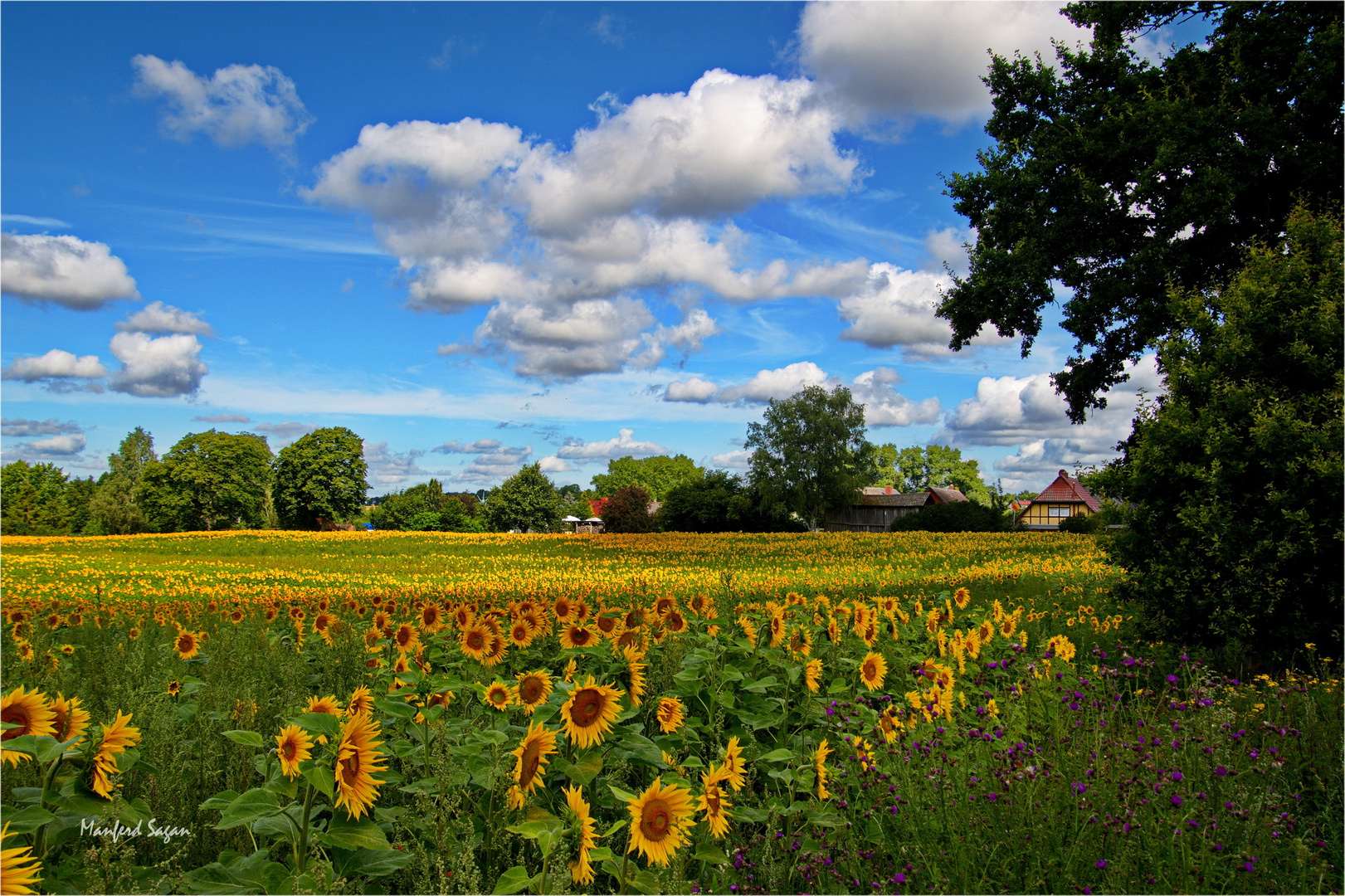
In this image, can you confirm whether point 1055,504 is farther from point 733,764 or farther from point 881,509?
point 733,764

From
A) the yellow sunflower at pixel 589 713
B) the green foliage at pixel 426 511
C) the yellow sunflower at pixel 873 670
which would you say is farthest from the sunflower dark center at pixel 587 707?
the green foliage at pixel 426 511

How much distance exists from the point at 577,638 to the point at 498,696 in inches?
36.1

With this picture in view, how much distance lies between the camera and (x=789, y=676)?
12.5 feet

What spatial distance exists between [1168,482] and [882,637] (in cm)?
328

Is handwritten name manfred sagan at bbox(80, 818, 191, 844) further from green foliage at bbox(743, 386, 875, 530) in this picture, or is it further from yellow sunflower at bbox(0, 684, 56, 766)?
green foliage at bbox(743, 386, 875, 530)

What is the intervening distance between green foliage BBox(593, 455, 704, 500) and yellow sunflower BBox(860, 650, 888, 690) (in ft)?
341

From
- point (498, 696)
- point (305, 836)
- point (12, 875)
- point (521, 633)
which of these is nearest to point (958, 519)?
point (521, 633)

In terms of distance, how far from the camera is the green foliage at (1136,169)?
1363 cm

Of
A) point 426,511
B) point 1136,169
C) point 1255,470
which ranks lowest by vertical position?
point 426,511

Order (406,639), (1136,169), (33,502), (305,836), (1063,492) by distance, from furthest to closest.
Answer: (1063,492) → (33,502) → (1136,169) → (406,639) → (305,836)

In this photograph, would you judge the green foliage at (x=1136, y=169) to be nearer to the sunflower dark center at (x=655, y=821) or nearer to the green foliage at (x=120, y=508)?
the sunflower dark center at (x=655, y=821)

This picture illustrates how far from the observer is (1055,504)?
72.8 metres

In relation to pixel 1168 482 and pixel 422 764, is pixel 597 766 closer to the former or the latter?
pixel 422 764

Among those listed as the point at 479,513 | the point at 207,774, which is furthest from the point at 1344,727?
the point at 479,513
